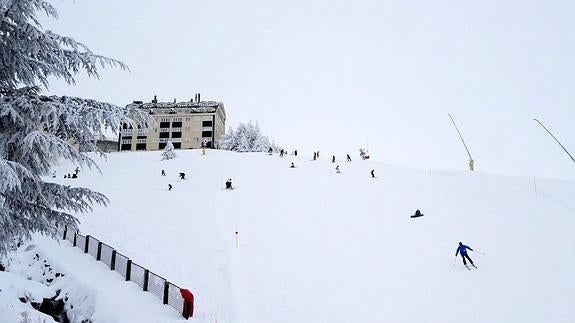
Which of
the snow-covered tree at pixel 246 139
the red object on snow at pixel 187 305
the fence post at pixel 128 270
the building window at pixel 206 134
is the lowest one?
the red object on snow at pixel 187 305

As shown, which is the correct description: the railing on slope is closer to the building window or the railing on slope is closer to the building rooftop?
the building window

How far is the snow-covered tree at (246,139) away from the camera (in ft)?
268

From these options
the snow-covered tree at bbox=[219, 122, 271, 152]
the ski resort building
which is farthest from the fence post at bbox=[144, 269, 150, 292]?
the ski resort building

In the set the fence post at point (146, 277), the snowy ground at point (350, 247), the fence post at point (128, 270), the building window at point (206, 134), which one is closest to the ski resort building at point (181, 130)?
the building window at point (206, 134)

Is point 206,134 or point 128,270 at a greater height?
point 206,134

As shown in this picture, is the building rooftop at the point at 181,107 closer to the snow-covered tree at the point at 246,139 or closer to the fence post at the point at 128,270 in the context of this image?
the snow-covered tree at the point at 246,139

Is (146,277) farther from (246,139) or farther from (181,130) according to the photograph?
(181,130)

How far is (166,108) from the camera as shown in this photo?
4107 inches

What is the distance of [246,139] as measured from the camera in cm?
8194

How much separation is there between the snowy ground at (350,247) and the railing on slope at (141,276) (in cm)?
40

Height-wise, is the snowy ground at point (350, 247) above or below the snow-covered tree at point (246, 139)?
below

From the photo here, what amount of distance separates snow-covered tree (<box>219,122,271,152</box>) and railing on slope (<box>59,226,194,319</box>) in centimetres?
6306

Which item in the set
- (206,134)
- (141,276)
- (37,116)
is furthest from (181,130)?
(37,116)

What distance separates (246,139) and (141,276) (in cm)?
6872
